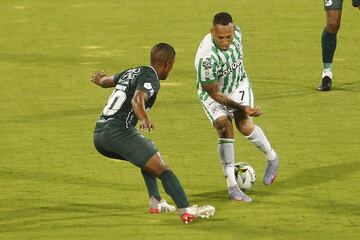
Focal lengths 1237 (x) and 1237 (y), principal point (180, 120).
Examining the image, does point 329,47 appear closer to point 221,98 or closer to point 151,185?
point 221,98

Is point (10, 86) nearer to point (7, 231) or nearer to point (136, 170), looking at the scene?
point (136, 170)

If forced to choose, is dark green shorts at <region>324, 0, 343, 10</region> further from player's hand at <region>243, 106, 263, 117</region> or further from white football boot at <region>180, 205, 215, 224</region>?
white football boot at <region>180, 205, 215, 224</region>

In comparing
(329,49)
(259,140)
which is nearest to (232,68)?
(259,140)

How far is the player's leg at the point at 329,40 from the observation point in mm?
16953

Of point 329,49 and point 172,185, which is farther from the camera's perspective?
point 329,49

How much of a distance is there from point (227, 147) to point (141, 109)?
5.18 ft

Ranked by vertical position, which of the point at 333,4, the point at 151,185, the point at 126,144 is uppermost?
the point at 126,144

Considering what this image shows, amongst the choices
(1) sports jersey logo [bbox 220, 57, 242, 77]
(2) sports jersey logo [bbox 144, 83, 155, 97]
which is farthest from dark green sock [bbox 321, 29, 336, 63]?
(2) sports jersey logo [bbox 144, 83, 155, 97]

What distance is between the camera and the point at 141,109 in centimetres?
1170

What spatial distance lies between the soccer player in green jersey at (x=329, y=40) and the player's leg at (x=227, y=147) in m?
4.33

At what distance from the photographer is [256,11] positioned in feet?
70.2

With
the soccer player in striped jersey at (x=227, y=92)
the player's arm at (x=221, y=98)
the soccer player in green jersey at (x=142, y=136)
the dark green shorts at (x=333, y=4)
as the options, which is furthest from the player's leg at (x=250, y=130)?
the dark green shorts at (x=333, y=4)

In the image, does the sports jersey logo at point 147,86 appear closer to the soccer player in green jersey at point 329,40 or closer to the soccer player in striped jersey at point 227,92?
the soccer player in striped jersey at point 227,92

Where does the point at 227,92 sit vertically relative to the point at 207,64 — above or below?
below
